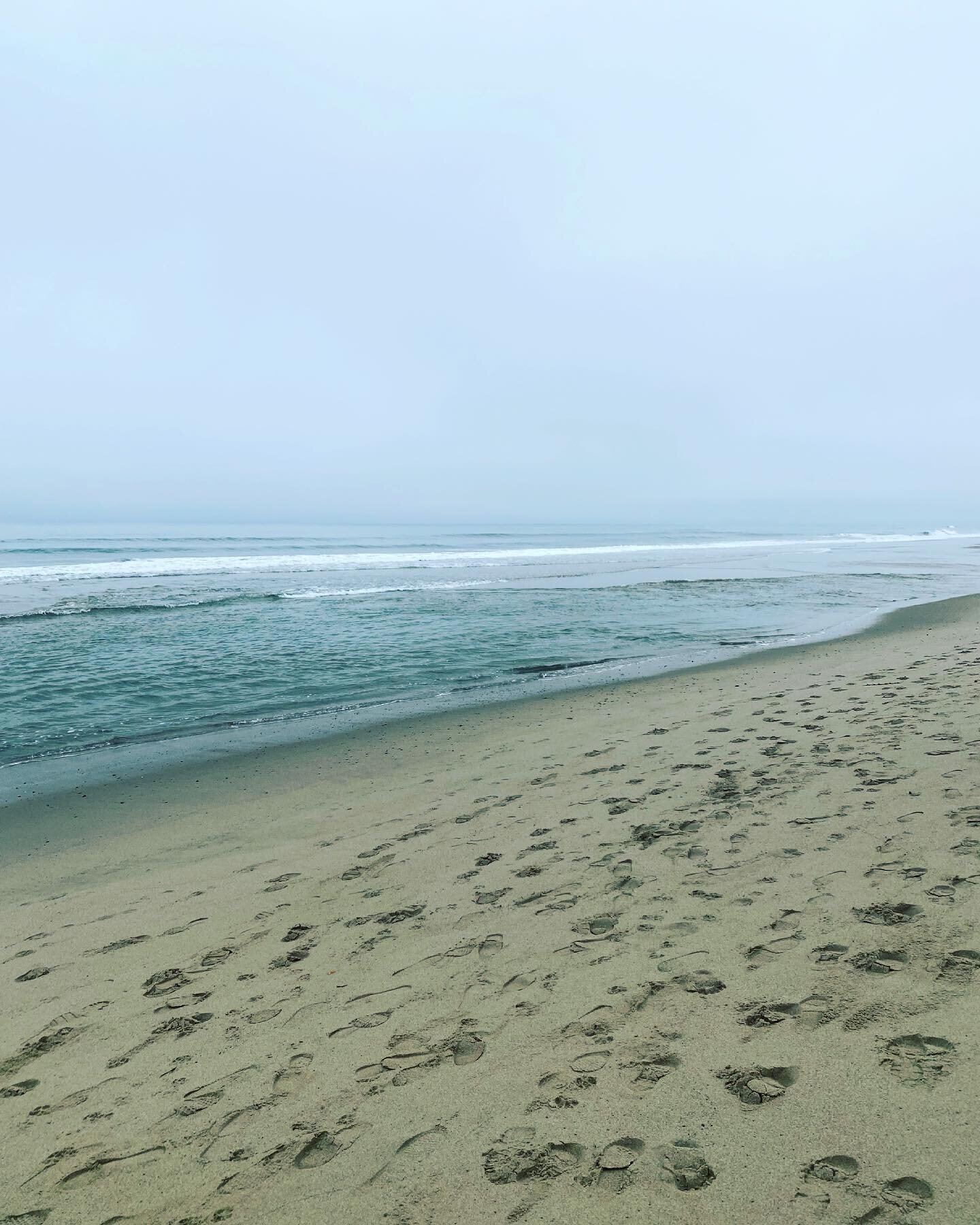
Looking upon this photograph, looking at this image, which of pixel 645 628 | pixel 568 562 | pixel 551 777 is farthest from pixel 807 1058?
pixel 568 562

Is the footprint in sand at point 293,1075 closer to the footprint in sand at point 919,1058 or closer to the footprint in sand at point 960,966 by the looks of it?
the footprint in sand at point 919,1058

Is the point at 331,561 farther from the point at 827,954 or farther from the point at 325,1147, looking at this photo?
the point at 325,1147

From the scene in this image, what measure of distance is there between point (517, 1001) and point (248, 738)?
7.76 metres

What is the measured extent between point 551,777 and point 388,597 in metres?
20.4

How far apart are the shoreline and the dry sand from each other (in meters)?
1.23

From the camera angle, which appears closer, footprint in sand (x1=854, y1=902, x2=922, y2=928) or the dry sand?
the dry sand

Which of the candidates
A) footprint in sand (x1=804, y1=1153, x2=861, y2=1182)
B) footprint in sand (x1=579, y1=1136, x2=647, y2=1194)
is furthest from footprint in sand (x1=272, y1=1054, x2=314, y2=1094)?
footprint in sand (x1=804, y1=1153, x2=861, y2=1182)

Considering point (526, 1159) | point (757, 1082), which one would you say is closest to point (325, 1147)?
point (526, 1159)

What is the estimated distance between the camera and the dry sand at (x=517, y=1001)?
101 inches

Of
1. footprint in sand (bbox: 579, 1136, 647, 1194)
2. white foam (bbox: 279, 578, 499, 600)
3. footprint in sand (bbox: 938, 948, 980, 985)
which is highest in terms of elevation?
white foam (bbox: 279, 578, 499, 600)

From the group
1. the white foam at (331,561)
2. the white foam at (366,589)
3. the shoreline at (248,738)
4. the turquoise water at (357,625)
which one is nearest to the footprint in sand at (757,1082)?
the shoreline at (248,738)

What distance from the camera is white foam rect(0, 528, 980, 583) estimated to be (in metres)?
37.3

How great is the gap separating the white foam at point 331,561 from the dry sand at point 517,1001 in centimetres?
3387

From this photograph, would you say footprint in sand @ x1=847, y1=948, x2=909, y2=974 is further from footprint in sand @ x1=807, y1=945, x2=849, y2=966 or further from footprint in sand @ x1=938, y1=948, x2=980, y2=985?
footprint in sand @ x1=938, y1=948, x2=980, y2=985
